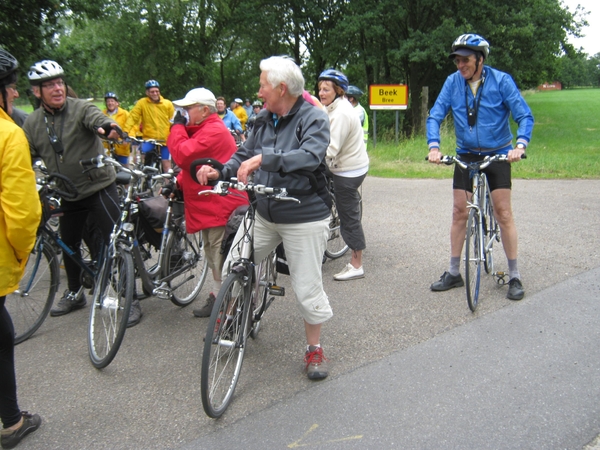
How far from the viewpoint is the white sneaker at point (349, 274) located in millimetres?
5508

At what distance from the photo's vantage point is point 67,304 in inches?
189

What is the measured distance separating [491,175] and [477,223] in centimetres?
44

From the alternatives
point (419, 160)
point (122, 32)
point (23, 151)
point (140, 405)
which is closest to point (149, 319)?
point (140, 405)

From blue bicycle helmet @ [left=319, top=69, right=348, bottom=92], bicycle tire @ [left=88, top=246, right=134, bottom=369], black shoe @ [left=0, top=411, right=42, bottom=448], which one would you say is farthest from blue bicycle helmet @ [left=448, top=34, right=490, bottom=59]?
black shoe @ [left=0, top=411, right=42, bottom=448]

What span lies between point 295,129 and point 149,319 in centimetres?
223

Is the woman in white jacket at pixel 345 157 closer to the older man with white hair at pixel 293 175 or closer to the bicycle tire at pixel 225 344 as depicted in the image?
the older man with white hair at pixel 293 175

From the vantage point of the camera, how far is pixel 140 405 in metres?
3.34

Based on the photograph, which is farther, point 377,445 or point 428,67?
point 428,67

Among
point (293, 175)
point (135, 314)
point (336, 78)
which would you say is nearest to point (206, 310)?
point (135, 314)

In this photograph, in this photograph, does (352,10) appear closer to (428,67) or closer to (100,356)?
(428,67)

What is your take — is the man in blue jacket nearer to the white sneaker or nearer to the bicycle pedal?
the white sneaker

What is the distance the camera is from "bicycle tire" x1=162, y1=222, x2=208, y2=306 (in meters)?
4.68

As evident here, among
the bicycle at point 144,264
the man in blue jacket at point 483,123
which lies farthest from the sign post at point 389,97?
the bicycle at point 144,264

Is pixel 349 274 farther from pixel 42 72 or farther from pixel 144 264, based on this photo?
pixel 42 72
